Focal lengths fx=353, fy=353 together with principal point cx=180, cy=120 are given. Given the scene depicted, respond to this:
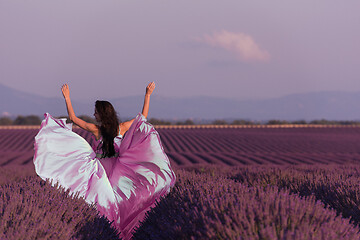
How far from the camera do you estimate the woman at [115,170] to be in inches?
157

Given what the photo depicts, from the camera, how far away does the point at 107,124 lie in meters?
4.46

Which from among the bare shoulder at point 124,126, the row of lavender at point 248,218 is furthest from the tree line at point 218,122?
the row of lavender at point 248,218

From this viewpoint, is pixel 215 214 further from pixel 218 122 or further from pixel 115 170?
pixel 218 122

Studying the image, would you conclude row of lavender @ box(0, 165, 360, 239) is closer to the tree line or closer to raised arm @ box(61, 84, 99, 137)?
raised arm @ box(61, 84, 99, 137)

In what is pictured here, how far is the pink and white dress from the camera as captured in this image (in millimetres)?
3998

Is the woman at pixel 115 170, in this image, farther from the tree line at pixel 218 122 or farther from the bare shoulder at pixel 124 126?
the tree line at pixel 218 122

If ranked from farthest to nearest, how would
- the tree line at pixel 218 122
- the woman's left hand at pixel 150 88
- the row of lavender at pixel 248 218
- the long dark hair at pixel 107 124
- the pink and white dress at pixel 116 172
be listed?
1. the tree line at pixel 218 122
2. the woman's left hand at pixel 150 88
3. the long dark hair at pixel 107 124
4. the pink and white dress at pixel 116 172
5. the row of lavender at pixel 248 218

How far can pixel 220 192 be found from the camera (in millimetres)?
3385

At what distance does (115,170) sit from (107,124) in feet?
2.08

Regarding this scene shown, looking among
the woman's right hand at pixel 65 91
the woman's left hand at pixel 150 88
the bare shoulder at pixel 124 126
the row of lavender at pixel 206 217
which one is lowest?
the row of lavender at pixel 206 217

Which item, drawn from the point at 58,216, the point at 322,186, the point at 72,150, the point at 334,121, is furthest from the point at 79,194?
the point at 334,121

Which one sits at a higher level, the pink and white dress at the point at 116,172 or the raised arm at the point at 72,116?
the raised arm at the point at 72,116

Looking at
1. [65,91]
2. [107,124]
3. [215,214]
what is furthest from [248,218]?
[65,91]

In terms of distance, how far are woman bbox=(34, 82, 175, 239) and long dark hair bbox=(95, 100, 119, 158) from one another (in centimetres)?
18
